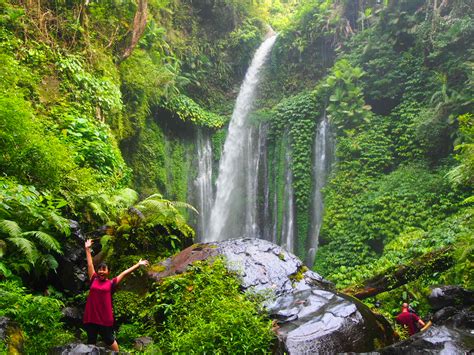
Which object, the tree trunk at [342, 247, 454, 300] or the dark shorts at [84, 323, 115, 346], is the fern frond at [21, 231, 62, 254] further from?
the tree trunk at [342, 247, 454, 300]

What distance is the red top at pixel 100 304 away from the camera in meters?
4.04

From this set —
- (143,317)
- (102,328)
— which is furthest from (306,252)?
(102,328)

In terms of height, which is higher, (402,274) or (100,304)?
(100,304)

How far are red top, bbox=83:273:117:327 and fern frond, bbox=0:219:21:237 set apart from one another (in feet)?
3.95

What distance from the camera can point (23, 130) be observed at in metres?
5.74

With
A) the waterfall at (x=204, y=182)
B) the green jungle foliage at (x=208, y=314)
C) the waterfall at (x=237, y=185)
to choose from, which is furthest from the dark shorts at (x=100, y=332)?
the waterfall at (x=204, y=182)

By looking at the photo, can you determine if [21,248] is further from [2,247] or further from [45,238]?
[45,238]

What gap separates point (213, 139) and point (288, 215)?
5.99 meters

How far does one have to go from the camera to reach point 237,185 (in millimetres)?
17297

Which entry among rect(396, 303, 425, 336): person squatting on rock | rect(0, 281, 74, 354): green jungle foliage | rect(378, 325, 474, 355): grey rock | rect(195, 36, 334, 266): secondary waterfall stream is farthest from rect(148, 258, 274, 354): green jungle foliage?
rect(195, 36, 334, 266): secondary waterfall stream

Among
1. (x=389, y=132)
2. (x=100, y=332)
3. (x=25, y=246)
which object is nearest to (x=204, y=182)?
(x=389, y=132)

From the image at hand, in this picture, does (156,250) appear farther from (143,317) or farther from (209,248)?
(143,317)

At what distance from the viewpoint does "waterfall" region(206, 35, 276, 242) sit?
16469 millimetres

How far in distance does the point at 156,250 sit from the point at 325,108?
12.0 metres
